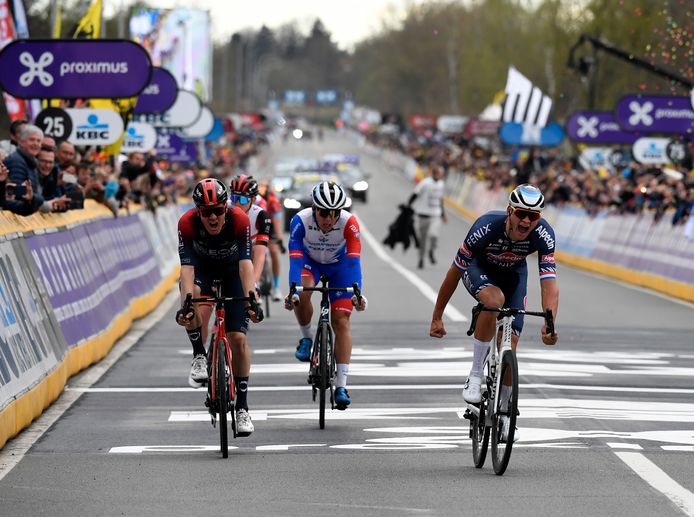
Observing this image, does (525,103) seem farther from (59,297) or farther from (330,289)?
(330,289)

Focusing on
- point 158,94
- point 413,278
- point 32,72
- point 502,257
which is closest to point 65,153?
point 32,72

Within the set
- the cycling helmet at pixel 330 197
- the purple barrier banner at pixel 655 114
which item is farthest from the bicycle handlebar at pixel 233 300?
the purple barrier banner at pixel 655 114

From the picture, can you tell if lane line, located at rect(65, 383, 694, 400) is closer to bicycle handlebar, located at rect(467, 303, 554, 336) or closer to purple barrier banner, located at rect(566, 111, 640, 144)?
bicycle handlebar, located at rect(467, 303, 554, 336)

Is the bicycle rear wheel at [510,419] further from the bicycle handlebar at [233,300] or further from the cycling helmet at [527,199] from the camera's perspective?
the bicycle handlebar at [233,300]

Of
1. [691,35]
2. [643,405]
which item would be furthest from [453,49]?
[643,405]

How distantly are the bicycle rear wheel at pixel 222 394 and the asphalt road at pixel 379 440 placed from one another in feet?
0.36

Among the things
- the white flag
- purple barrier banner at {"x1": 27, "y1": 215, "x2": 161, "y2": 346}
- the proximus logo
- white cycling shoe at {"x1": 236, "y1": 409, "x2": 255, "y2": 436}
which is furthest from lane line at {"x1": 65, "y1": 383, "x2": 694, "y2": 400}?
the white flag

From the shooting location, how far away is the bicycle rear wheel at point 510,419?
9258 mm

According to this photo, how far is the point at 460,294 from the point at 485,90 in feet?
251

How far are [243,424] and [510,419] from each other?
7.57 feet

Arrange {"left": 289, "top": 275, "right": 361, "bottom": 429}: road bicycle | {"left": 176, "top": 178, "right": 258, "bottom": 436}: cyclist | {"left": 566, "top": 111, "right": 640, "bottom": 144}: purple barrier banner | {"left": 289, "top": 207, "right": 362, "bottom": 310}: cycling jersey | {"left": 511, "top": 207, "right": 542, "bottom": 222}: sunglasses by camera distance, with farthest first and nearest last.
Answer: {"left": 566, "top": 111, "right": 640, "bottom": 144}: purple barrier banner < {"left": 289, "top": 207, "right": 362, "bottom": 310}: cycling jersey < {"left": 289, "top": 275, "right": 361, "bottom": 429}: road bicycle < {"left": 176, "top": 178, "right": 258, "bottom": 436}: cyclist < {"left": 511, "top": 207, "right": 542, "bottom": 222}: sunglasses

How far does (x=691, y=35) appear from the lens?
115ft

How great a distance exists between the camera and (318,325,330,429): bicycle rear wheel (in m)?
11.6

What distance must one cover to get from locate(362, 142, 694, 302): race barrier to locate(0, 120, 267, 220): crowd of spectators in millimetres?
8216
